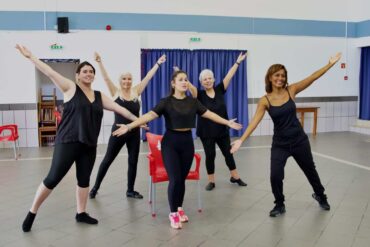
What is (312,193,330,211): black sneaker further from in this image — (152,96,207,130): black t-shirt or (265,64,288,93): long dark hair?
(152,96,207,130): black t-shirt

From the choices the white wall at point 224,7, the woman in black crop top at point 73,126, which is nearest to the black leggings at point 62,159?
the woman in black crop top at point 73,126

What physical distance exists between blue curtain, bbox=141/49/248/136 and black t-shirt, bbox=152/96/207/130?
16.0 feet

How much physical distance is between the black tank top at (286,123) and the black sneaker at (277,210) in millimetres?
638

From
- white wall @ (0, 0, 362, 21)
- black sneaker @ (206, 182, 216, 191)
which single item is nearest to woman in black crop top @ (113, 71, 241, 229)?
black sneaker @ (206, 182, 216, 191)

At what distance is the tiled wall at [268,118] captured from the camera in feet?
25.3

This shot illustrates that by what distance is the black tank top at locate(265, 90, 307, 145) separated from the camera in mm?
3508

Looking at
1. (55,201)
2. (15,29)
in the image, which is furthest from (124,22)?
(55,201)

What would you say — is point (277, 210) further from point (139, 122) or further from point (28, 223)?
point (28, 223)

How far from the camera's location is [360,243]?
3.04 metres

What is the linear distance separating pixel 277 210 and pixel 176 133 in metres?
1.26

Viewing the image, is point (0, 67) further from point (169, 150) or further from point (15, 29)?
point (169, 150)

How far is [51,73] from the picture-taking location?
3.10m

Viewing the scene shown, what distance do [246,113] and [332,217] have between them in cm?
526

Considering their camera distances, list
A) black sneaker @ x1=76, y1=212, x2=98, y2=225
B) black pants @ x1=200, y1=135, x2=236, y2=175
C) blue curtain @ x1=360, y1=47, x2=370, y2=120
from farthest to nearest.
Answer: blue curtain @ x1=360, y1=47, x2=370, y2=120 → black pants @ x1=200, y1=135, x2=236, y2=175 → black sneaker @ x1=76, y1=212, x2=98, y2=225
